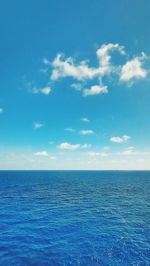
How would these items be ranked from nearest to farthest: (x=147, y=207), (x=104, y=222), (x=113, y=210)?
(x=104, y=222) < (x=113, y=210) < (x=147, y=207)

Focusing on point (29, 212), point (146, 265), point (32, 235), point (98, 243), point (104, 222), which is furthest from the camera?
point (29, 212)

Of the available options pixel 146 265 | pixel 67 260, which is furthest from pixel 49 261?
pixel 146 265

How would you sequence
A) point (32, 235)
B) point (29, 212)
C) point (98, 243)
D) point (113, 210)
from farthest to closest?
point (113, 210)
point (29, 212)
point (32, 235)
point (98, 243)

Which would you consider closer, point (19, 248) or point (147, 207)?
point (19, 248)

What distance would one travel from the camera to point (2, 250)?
22.4 m

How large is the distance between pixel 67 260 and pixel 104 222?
14.5m

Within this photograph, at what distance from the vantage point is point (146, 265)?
19.7m

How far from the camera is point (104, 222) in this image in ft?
110

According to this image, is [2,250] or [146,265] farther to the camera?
[2,250]

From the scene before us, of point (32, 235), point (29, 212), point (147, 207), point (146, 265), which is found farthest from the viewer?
point (147, 207)

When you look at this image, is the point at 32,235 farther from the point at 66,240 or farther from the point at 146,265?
the point at 146,265

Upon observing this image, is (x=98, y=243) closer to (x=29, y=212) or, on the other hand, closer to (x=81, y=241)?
(x=81, y=241)

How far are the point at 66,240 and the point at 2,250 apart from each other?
8.12m

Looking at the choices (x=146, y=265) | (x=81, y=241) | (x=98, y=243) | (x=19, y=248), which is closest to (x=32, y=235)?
(x=19, y=248)
